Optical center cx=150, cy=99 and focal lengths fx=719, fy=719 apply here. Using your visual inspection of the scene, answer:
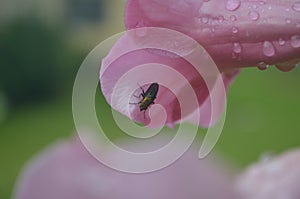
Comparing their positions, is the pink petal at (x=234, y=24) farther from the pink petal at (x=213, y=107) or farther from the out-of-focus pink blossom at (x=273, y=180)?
the out-of-focus pink blossom at (x=273, y=180)

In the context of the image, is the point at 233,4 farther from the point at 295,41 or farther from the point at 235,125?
the point at 235,125

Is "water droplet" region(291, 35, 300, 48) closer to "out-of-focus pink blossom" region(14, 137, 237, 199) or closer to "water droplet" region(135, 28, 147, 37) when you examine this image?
"water droplet" region(135, 28, 147, 37)

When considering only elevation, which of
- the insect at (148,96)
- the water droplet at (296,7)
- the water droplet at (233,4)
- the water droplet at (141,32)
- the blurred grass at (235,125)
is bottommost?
the insect at (148,96)

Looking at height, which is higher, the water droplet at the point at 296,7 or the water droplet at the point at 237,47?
the water droplet at the point at 296,7

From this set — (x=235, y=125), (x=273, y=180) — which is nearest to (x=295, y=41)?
(x=273, y=180)

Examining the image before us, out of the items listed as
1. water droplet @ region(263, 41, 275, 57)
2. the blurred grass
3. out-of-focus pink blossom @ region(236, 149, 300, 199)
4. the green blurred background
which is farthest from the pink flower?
the green blurred background

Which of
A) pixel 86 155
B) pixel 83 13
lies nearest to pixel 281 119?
pixel 83 13

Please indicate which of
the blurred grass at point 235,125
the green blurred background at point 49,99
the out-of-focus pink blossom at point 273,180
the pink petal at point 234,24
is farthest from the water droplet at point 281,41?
the green blurred background at point 49,99

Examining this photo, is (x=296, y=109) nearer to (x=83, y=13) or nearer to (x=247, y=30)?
(x=83, y=13)
